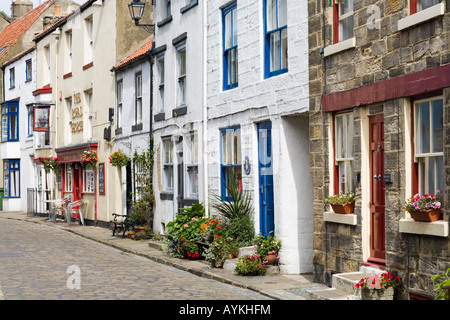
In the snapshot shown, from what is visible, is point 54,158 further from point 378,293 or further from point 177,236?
point 378,293

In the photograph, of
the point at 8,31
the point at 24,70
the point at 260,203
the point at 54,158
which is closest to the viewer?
the point at 260,203

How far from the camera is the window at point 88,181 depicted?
27566 millimetres

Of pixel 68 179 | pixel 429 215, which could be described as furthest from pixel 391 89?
pixel 68 179

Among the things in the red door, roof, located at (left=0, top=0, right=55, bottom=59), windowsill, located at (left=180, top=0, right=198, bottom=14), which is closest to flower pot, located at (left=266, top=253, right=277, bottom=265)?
the red door

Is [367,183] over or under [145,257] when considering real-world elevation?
over

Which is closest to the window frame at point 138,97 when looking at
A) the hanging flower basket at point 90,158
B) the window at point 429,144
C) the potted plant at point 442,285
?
the hanging flower basket at point 90,158

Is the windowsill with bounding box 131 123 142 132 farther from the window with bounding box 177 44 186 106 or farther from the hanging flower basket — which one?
the hanging flower basket

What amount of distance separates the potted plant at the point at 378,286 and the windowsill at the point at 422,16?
11.0ft

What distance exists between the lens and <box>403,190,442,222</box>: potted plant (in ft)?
30.7

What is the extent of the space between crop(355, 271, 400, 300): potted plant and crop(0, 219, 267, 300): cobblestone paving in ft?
6.00

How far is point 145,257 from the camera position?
17250 millimetres

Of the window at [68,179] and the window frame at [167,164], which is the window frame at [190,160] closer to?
the window frame at [167,164]

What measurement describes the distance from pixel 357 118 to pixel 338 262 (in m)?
2.31
